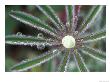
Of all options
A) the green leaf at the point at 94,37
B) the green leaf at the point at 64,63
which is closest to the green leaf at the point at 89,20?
the green leaf at the point at 94,37

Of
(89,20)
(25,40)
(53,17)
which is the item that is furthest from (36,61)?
(89,20)

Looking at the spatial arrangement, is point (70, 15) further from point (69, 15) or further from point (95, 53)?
point (95, 53)

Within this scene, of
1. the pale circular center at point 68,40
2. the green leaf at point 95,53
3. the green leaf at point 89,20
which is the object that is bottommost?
the green leaf at point 95,53

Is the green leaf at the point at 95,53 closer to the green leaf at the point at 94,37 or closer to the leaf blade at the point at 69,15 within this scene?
the green leaf at the point at 94,37

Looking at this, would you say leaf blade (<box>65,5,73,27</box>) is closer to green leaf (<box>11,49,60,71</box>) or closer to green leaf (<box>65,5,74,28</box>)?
green leaf (<box>65,5,74,28</box>)

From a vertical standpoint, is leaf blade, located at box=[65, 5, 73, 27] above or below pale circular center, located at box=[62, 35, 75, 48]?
above

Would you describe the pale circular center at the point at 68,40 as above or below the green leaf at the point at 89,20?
below

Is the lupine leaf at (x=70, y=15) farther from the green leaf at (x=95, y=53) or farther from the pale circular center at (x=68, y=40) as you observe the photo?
the green leaf at (x=95, y=53)

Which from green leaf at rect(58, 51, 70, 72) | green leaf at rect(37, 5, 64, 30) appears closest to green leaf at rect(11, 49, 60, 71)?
green leaf at rect(58, 51, 70, 72)
